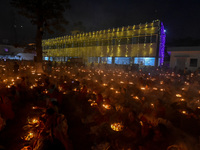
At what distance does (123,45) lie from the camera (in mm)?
28031

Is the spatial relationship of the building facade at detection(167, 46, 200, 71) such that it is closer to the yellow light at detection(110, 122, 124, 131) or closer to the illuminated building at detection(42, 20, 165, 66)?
the illuminated building at detection(42, 20, 165, 66)

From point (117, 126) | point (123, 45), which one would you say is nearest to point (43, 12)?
point (117, 126)

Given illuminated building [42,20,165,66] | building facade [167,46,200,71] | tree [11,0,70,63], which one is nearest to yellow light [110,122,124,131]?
tree [11,0,70,63]

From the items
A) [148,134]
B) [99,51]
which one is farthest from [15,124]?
[99,51]

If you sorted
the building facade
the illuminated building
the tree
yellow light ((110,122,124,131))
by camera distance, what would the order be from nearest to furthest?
1. yellow light ((110,122,124,131))
2. the tree
3. the building facade
4. the illuminated building

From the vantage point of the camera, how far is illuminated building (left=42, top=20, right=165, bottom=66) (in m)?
24.2

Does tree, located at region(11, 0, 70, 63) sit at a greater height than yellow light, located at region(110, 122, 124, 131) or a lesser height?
greater

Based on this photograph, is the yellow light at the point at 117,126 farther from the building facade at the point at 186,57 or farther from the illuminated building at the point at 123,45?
the illuminated building at the point at 123,45

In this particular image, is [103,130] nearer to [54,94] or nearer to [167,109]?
[54,94]

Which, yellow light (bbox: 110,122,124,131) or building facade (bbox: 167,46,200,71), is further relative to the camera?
building facade (bbox: 167,46,200,71)

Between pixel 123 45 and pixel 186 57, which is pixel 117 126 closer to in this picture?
pixel 186 57

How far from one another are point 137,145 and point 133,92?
4053 mm

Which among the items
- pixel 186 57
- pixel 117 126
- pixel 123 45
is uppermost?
pixel 123 45

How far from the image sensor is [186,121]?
16.7 ft
